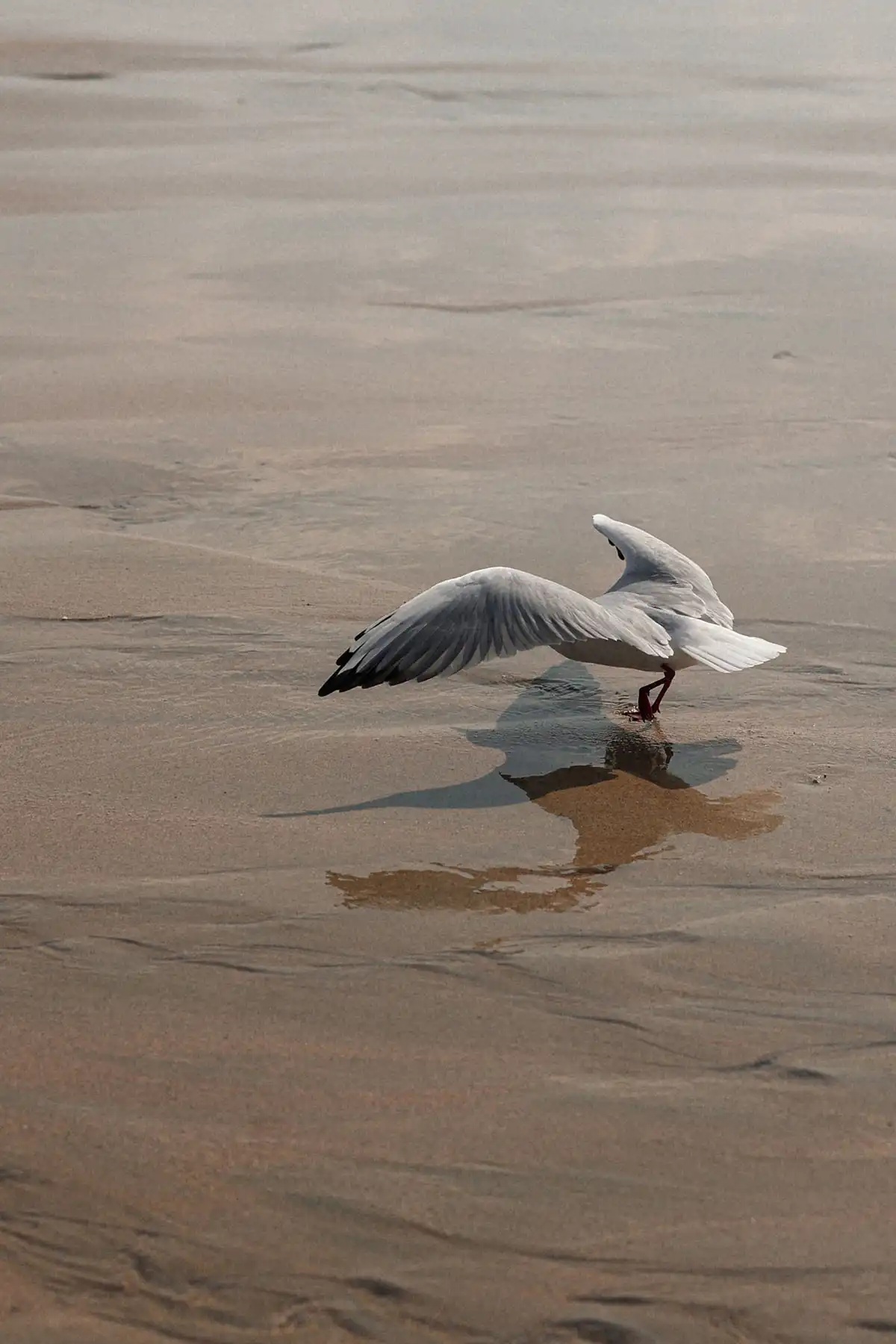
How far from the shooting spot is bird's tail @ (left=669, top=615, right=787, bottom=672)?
14.6 ft

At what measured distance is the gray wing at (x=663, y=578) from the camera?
489 cm

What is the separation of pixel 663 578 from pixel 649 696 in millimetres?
457

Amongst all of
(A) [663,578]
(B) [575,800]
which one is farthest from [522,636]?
(A) [663,578]

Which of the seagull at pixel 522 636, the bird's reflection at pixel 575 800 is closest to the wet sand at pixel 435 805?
the bird's reflection at pixel 575 800

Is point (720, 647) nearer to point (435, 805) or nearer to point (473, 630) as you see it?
point (473, 630)

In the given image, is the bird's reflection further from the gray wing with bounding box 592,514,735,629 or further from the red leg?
the gray wing with bounding box 592,514,735,629

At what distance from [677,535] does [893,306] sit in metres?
3.36

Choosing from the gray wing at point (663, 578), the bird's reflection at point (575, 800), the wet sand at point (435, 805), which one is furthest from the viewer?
the gray wing at point (663, 578)

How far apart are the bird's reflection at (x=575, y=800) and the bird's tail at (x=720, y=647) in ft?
0.84

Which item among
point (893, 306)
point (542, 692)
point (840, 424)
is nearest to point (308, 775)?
point (542, 692)

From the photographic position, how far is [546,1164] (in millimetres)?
2799

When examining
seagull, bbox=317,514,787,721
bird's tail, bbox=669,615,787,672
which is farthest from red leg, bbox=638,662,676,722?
bird's tail, bbox=669,615,787,672

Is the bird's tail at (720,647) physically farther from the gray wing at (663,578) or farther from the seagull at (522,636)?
the gray wing at (663,578)

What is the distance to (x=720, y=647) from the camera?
4.51m
